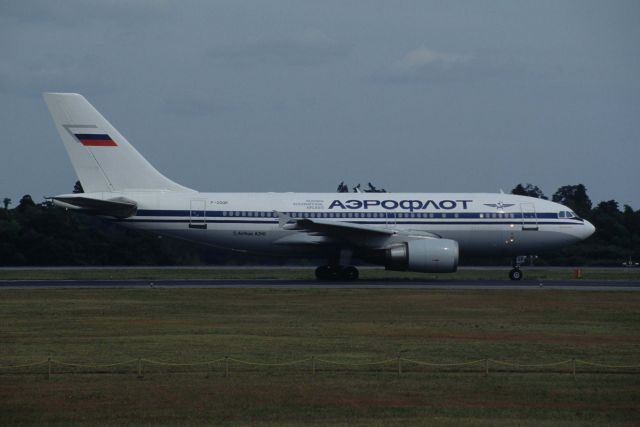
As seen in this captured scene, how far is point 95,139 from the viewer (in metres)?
48.3

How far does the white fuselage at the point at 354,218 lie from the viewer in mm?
47688

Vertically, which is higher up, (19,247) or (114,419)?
(19,247)

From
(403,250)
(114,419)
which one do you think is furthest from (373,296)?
(114,419)

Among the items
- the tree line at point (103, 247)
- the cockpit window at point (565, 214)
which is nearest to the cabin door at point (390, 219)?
the cockpit window at point (565, 214)

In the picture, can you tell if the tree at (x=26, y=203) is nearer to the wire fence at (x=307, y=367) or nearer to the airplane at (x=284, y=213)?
the airplane at (x=284, y=213)

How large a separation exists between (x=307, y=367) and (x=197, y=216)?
25235 millimetres

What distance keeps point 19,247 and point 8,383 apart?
50.8 meters

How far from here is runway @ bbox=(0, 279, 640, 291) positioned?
44562 millimetres

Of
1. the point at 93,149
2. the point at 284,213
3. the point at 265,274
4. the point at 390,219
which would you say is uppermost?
the point at 93,149

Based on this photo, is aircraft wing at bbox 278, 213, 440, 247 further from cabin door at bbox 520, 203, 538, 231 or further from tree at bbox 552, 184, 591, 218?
tree at bbox 552, 184, 591, 218

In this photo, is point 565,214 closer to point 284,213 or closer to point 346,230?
point 346,230

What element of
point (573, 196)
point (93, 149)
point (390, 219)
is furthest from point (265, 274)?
point (573, 196)

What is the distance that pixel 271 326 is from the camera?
30.8 meters

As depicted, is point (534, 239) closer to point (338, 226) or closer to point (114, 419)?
point (338, 226)
